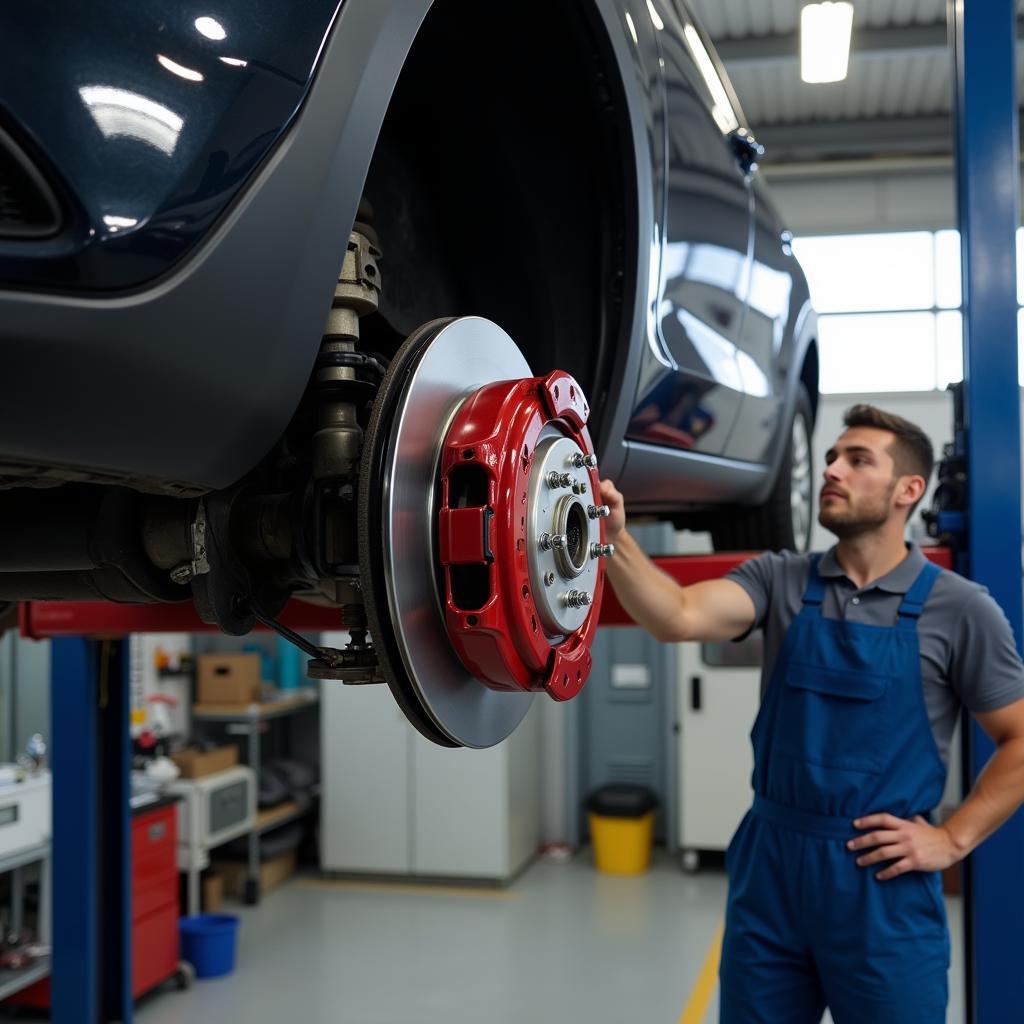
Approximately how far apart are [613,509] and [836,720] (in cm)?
79

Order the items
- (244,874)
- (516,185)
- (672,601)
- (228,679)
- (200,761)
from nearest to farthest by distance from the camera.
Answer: (516,185), (672,601), (200,761), (244,874), (228,679)

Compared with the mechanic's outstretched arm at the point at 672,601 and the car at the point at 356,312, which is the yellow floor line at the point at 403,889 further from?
the car at the point at 356,312

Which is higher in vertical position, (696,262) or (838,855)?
(696,262)

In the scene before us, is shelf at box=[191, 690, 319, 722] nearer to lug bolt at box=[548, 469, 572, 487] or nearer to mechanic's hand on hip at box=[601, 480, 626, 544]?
mechanic's hand on hip at box=[601, 480, 626, 544]

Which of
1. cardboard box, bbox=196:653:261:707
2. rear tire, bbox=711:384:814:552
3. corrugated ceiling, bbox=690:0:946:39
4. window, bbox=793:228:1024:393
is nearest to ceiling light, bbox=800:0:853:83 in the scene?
corrugated ceiling, bbox=690:0:946:39

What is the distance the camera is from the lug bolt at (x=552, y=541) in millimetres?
868

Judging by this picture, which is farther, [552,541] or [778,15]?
[778,15]

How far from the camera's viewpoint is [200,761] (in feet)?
15.8

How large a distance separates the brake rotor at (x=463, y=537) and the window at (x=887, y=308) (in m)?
6.27

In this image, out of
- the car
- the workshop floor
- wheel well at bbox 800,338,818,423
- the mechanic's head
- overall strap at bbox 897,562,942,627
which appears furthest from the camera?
the workshop floor

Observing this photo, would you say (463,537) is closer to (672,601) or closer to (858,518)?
(672,601)

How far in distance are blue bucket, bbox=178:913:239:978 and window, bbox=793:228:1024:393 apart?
4.78 m

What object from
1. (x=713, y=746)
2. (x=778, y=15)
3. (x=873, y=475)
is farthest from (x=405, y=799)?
(x=778, y=15)

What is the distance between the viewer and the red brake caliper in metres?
0.82
